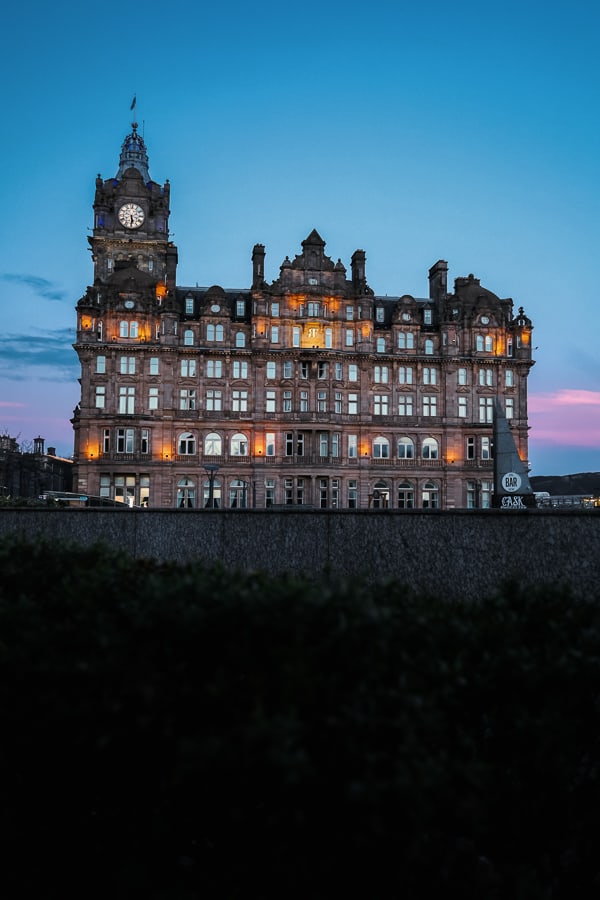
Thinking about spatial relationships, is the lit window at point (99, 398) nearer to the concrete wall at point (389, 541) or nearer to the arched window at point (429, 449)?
the arched window at point (429, 449)

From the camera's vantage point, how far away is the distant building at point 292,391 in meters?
59.4

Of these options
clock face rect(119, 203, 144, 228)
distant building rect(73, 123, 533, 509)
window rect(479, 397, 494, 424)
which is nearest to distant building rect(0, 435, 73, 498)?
distant building rect(73, 123, 533, 509)

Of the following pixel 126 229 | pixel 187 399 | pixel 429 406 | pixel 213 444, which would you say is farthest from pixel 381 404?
pixel 126 229

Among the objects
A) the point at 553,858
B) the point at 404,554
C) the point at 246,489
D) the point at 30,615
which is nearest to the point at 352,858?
the point at 553,858

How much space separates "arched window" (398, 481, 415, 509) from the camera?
6209 cm

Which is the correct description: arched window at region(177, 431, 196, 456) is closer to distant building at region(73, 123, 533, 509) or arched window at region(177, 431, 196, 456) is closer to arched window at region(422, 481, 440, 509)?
distant building at region(73, 123, 533, 509)

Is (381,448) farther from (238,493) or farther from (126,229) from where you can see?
(126,229)

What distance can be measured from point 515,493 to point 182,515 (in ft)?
64.1

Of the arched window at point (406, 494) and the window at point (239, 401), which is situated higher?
the window at point (239, 401)

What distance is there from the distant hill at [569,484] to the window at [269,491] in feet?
96.7

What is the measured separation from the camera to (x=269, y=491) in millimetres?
59969

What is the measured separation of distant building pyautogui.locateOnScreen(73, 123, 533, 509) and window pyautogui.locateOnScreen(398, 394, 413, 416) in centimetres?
17

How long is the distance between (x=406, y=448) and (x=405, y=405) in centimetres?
365

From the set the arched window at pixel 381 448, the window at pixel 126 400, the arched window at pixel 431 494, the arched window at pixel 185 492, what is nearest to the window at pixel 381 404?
the arched window at pixel 381 448
